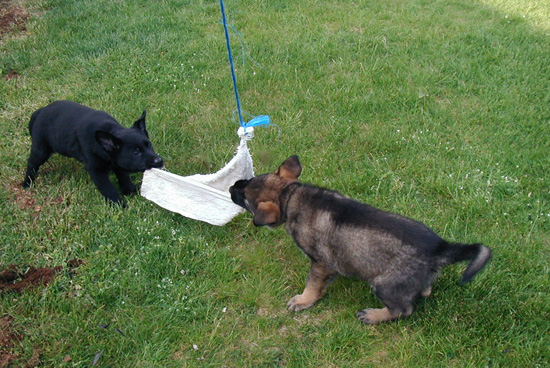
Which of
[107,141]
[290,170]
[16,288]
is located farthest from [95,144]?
[290,170]

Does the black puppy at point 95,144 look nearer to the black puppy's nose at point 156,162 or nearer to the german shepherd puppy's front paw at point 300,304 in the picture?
the black puppy's nose at point 156,162

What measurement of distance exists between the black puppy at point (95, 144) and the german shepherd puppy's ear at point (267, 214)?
5.15 feet

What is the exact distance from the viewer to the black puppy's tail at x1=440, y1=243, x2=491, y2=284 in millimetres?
2797

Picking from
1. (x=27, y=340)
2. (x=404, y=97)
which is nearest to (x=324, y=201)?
(x=27, y=340)

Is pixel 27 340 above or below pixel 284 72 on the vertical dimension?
below

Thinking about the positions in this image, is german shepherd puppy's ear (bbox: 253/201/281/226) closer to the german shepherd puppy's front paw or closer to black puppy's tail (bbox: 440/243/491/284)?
the german shepherd puppy's front paw

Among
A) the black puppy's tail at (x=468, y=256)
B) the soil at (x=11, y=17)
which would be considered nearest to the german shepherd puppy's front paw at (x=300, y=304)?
the black puppy's tail at (x=468, y=256)

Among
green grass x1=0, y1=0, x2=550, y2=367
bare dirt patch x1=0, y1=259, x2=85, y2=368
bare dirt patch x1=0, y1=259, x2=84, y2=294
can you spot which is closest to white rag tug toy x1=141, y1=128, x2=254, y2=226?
green grass x1=0, y1=0, x2=550, y2=367

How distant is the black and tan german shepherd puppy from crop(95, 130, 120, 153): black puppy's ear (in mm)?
1394

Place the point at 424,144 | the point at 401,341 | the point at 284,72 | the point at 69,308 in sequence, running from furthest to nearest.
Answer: the point at 284,72
the point at 424,144
the point at 69,308
the point at 401,341

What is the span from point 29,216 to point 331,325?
3287 mm

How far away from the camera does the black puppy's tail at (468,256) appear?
280 cm

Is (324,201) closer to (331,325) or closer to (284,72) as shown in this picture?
(331,325)

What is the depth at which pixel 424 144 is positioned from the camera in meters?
5.15
